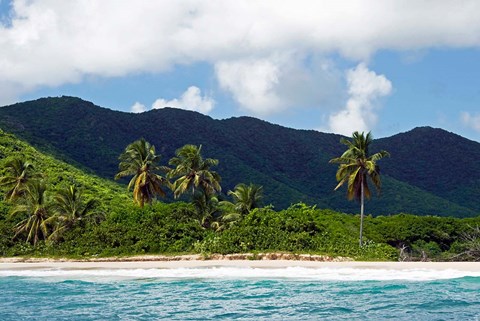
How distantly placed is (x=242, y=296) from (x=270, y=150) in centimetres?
14109

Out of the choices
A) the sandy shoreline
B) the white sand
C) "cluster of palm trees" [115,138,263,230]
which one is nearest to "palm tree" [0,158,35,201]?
the sandy shoreline

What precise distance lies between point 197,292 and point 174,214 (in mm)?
21664

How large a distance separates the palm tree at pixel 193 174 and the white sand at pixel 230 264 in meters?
11.3

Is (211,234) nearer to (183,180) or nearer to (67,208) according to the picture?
(183,180)

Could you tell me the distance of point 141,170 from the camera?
50.8 meters

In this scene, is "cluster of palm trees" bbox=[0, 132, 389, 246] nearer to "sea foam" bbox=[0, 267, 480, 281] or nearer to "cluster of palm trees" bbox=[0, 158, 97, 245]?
"cluster of palm trees" bbox=[0, 158, 97, 245]

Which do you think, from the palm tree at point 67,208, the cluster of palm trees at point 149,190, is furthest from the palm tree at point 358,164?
the palm tree at point 67,208

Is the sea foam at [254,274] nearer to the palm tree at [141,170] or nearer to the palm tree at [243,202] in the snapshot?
the palm tree at [141,170]

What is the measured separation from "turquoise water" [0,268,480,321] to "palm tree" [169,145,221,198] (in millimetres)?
16221

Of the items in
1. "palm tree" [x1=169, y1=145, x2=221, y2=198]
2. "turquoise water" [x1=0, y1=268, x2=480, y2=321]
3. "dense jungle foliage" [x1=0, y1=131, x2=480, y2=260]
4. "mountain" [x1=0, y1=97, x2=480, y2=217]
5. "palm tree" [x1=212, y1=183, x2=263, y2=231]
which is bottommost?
"turquoise water" [x1=0, y1=268, x2=480, y2=321]

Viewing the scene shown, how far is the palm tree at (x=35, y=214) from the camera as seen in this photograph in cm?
4744

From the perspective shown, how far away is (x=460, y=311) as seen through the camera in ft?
64.7

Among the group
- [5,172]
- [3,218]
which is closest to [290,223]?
[3,218]

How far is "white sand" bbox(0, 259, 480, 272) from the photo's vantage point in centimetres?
3478
